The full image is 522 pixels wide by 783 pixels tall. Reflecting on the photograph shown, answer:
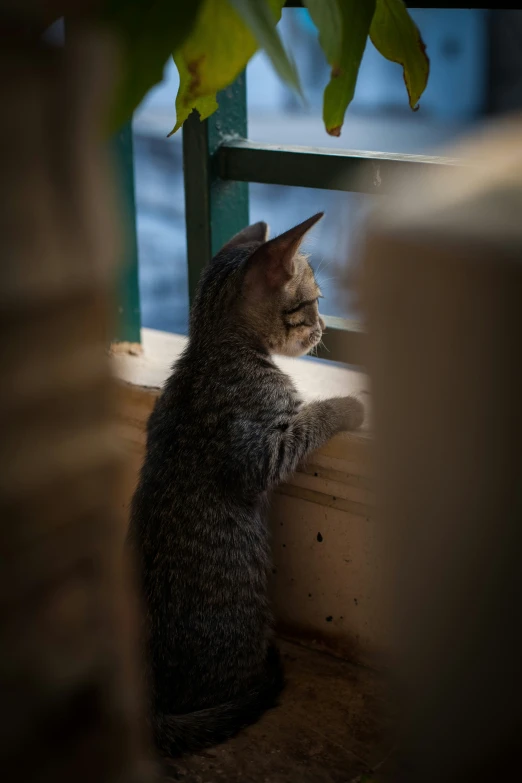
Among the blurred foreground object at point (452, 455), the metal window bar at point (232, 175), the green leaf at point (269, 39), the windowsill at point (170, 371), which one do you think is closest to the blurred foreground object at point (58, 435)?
the green leaf at point (269, 39)

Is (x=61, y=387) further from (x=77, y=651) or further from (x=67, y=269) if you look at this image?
(x=77, y=651)

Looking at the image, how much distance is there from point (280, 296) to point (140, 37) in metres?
1.52

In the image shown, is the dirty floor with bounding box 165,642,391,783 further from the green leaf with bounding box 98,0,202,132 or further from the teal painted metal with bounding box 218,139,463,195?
Answer: the green leaf with bounding box 98,0,202,132

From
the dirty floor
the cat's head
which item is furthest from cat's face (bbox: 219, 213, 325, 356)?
the dirty floor

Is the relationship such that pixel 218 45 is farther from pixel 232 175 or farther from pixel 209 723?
pixel 232 175

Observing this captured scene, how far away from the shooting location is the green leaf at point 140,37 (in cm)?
62

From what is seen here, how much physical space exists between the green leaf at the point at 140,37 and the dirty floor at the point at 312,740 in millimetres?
1505

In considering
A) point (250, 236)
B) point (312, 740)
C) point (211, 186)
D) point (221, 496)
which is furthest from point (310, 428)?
point (211, 186)

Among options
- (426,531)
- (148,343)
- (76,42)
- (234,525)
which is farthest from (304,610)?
(76,42)

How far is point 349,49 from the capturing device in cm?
95

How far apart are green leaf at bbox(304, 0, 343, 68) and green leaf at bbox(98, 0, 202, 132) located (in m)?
0.18

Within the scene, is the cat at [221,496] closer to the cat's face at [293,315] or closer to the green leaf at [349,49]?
the cat's face at [293,315]

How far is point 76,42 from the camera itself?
598mm

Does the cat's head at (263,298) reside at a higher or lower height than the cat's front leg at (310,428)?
higher
